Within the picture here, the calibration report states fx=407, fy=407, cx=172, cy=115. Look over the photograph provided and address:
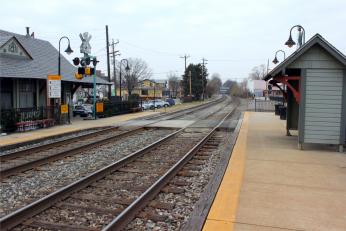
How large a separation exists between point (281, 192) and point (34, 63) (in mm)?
22685

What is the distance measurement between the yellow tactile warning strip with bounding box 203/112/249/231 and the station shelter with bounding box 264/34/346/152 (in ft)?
10.2

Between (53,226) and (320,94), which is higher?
(320,94)

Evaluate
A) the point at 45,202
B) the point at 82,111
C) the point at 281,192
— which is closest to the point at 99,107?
the point at 82,111

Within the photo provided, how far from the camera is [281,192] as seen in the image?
7.27 metres

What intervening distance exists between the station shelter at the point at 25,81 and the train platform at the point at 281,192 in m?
12.1

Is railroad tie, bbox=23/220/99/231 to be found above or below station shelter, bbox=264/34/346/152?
below

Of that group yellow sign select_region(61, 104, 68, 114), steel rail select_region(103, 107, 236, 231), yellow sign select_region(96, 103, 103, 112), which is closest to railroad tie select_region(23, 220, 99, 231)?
steel rail select_region(103, 107, 236, 231)

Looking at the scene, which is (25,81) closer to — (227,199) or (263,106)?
(227,199)

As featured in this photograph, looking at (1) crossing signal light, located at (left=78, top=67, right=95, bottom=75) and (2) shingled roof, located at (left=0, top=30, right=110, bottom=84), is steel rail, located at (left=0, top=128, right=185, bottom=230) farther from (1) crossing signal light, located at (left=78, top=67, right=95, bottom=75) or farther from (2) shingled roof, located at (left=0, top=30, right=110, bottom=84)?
(1) crossing signal light, located at (left=78, top=67, right=95, bottom=75)

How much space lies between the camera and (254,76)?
15875cm

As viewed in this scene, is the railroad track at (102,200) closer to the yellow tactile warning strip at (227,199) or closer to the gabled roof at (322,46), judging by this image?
the yellow tactile warning strip at (227,199)

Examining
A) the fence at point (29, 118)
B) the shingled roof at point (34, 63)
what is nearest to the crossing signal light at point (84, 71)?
the shingled roof at point (34, 63)

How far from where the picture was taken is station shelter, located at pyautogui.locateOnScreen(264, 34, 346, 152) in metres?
12.3

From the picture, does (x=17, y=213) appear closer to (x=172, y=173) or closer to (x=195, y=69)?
(x=172, y=173)
